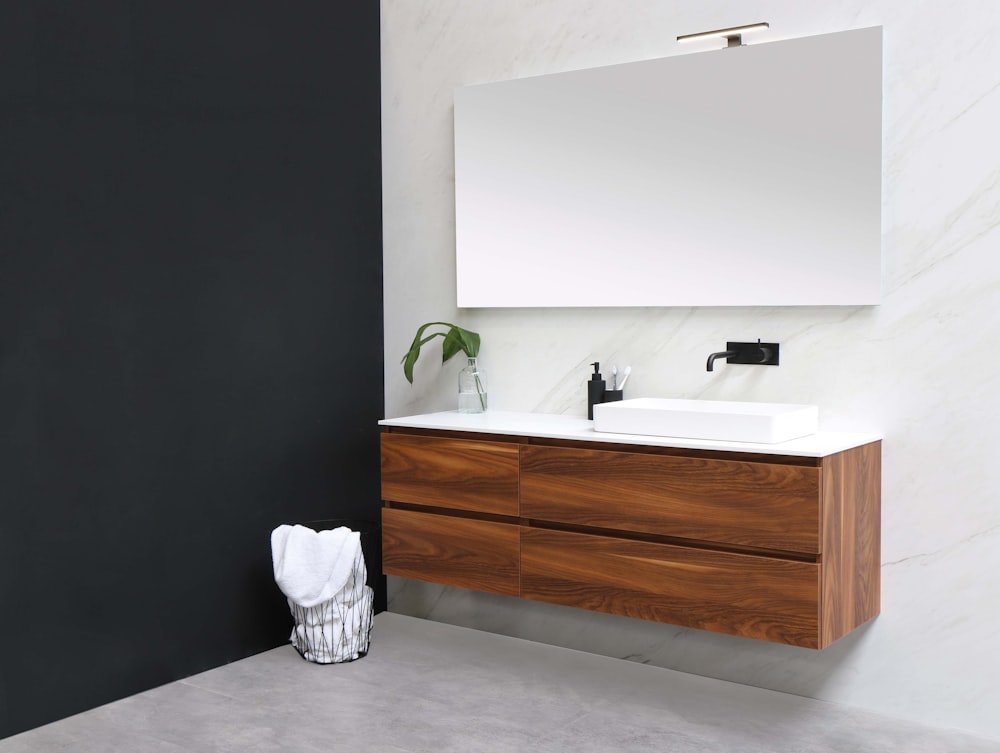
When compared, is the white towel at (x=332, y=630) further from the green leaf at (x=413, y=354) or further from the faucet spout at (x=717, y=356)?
the faucet spout at (x=717, y=356)

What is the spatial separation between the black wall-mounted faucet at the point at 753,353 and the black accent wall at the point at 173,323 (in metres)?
1.37

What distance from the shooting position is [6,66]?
2.63m

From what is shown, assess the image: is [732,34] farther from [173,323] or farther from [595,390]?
[173,323]

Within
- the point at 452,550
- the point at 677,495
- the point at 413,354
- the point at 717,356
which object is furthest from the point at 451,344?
the point at 677,495

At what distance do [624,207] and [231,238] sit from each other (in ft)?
3.98

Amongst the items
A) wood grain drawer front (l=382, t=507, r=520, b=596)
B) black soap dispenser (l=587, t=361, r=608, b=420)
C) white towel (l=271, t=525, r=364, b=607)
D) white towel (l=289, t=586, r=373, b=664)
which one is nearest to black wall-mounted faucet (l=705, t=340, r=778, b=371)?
black soap dispenser (l=587, t=361, r=608, b=420)

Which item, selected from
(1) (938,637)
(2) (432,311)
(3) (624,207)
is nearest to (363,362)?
(2) (432,311)

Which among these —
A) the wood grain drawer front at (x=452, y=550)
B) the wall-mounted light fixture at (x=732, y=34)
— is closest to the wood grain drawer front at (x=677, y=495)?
the wood grain drawer front at (x=452, y=550)

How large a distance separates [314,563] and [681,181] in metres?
1.59

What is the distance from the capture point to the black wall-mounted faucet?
9.48 feet

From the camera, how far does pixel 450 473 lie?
3088 mm

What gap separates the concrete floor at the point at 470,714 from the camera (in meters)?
2.60

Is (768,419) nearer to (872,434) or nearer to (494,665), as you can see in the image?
(872,434)

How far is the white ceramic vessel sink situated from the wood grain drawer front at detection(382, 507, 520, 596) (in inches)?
18.3
